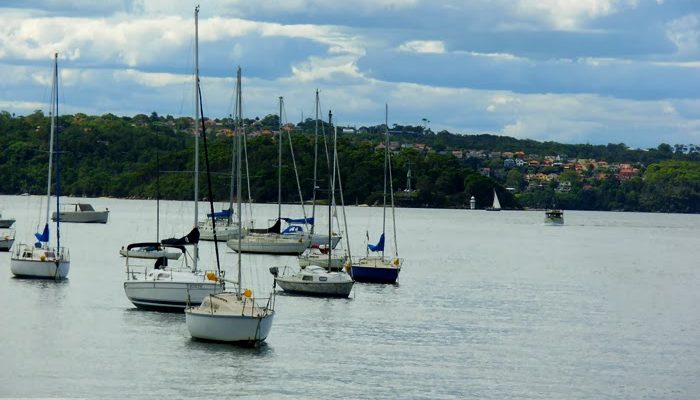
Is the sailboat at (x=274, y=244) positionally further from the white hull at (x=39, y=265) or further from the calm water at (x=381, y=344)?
the white hull at (x=39, y=265)

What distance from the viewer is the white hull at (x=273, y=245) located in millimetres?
105750

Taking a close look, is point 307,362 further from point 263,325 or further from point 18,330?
point 18,330

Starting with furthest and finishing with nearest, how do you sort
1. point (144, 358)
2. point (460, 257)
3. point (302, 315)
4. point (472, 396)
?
point (460, 257) → point (302, 315) → point (144, 358) → point (472, 396)

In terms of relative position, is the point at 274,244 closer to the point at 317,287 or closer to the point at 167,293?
the point at 317,287

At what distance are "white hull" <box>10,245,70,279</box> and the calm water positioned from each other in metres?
1.12

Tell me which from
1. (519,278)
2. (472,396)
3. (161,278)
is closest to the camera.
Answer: (472,396)

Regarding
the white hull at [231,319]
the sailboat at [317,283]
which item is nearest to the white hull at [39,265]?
the sailboat at [317,283]

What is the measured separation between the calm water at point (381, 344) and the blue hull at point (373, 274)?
2.24 feet

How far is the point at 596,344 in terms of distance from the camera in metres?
57.8

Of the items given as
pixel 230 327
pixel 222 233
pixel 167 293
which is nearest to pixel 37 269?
pixel 167 293

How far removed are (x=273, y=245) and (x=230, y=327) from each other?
2263 inches

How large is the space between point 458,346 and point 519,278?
45.5 metres

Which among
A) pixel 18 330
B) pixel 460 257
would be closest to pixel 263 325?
pixel 18 330

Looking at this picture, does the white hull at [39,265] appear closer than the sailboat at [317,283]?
No
